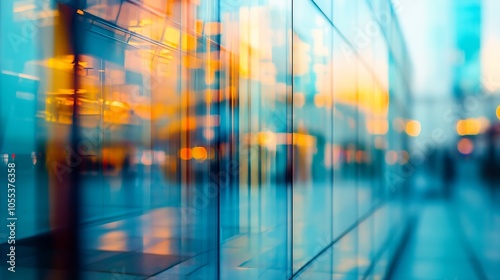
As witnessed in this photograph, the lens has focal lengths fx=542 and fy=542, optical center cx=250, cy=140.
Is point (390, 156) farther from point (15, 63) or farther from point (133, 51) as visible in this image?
point (15, 63)

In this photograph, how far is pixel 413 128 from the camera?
5934 mm

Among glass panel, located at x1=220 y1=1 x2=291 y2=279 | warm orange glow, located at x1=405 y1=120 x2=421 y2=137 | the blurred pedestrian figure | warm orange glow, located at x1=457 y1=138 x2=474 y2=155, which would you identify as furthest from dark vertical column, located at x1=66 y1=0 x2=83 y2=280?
warm orange glow, located at x1=457 y1=138 x2=474 y2=155

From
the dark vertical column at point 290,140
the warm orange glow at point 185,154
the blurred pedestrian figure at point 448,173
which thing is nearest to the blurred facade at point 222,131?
the dark vertical column at point 290,140

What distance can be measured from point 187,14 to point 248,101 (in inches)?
111

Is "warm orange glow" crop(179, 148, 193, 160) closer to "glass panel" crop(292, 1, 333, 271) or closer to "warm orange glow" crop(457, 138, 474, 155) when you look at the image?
"glass panel" crop(292, 1, 333, 271)

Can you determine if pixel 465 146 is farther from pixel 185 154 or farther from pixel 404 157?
pixel 185 154

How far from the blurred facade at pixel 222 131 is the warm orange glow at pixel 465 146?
1.91ft

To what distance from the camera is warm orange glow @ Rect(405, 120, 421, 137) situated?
19.1ft

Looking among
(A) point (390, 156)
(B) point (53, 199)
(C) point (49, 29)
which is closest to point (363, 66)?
(A) point (390, 156)

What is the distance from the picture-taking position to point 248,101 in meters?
6.48

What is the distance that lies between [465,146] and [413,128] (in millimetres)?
675

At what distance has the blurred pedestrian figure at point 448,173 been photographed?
554 centimetres

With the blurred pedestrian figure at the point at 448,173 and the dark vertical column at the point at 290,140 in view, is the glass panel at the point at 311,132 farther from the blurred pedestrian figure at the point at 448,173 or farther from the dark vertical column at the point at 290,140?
the blurred pedestrian figure at the point at 448,173

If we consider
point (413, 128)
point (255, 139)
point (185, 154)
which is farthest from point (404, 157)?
point (185, 154)
